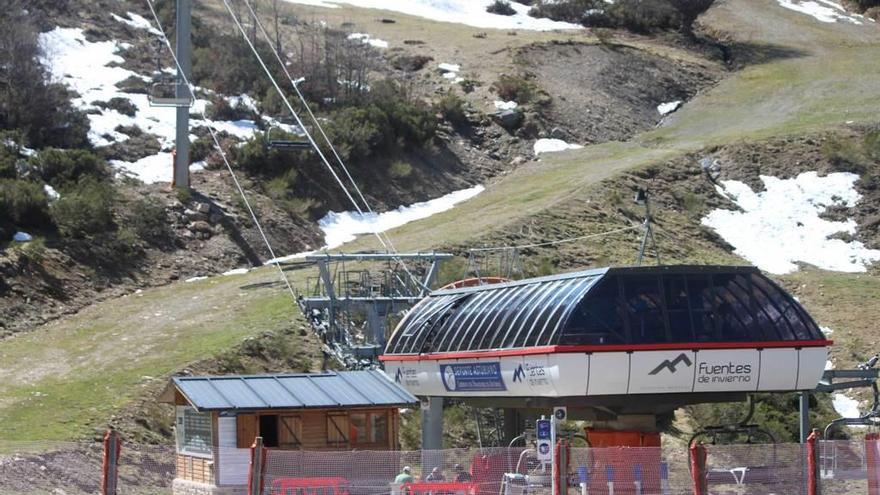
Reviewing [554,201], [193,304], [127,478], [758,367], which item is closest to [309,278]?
[193,304]

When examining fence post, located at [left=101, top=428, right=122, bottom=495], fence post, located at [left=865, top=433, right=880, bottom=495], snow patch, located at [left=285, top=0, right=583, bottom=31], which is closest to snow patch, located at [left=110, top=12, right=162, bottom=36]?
snow patch, located at [left=285, top=0, right=583, bottom=31]

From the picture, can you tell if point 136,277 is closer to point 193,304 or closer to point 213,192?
point 193,304

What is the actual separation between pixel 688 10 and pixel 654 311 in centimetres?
7047

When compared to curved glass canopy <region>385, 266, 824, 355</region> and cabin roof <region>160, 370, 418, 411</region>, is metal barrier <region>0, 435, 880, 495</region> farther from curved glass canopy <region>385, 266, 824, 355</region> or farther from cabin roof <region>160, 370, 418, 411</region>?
curved glass canopy <region>385, 266, 824, 355</region>

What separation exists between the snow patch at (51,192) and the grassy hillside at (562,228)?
20.2ft

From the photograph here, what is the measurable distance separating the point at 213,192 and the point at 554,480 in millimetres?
36340

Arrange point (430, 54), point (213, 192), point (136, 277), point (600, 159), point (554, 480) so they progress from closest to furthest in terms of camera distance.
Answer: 1. point (554, 480)
2. point (136, 277)
3. point (213, 192)
4. point (600, 159)
5. point (430, 54)

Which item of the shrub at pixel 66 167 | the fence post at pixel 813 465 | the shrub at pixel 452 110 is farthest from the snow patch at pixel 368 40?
the fence post at pixel 813 465

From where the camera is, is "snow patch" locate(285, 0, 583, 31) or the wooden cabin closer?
the wooden cabin

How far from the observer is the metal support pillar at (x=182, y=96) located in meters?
53.0

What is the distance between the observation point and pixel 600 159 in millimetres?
67938

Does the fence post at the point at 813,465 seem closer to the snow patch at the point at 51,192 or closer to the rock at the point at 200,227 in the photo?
the rock at the point at 200,227

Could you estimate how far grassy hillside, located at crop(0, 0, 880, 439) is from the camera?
37219 millimetres

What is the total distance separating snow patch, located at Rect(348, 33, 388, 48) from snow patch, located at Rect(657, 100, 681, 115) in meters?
16.8
